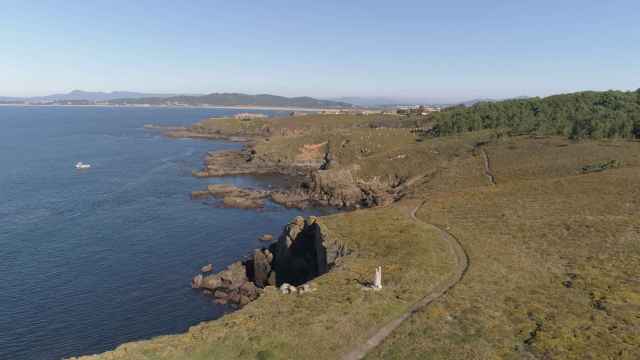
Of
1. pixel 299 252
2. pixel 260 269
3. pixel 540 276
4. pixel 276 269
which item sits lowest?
pixel 276 269

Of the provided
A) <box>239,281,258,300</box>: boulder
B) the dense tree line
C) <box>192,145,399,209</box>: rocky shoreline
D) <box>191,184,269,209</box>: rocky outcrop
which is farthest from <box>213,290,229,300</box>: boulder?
the dense tree line

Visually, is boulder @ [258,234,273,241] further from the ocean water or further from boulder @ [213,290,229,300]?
boulder @ [213,290,229,300]

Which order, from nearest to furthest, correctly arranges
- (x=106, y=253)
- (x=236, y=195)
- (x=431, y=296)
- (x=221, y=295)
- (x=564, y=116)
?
(x=431, y=296) → (x=221, y=295) → (x=106, y=253) → (x=236, y=195) → (x=564, y=116)

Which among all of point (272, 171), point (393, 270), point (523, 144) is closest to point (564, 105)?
point (523, 144)

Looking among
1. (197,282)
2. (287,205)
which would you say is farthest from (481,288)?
(287,205)

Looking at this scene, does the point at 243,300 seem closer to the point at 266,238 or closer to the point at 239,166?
the point at 266,238

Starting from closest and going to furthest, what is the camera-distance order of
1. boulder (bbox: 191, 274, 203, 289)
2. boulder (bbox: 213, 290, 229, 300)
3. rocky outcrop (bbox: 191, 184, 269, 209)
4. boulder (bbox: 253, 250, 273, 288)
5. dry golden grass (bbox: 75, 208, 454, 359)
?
1. dry golden grass (bbox: 75, 208, 454, 359)
2. boulder (bbox: 213, 290, 229, 300)
3. boulder (bbox: 191, 274, 203, 289)
4. boulder (bbox: 253, 250, 273, 288)
5. rocky outcrop (bbox: 191, 184, 269, 209)

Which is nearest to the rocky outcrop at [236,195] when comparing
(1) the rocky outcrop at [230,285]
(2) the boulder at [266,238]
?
(2) the boulder at [266,238]
